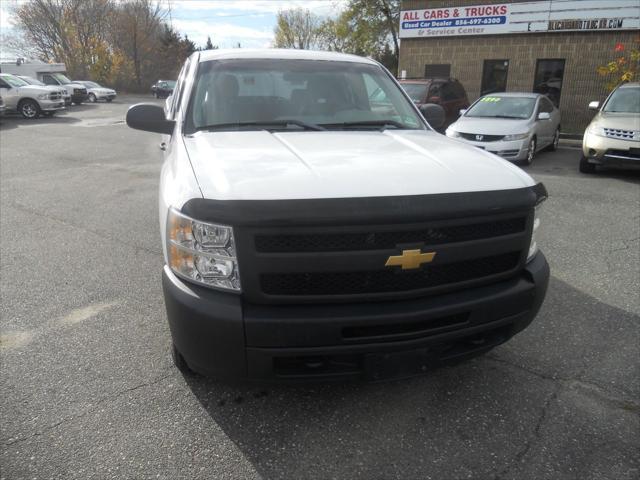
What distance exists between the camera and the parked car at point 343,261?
208 cm

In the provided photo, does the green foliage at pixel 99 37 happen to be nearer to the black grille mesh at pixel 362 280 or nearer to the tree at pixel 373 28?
the tree at pixel 373 28

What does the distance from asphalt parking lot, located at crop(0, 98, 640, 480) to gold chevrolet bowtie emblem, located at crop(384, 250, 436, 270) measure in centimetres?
80

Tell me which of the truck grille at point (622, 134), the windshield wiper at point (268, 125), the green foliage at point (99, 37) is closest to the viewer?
the windshield wiper at point (268, 125)

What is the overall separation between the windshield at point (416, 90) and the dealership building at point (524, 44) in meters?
7.16

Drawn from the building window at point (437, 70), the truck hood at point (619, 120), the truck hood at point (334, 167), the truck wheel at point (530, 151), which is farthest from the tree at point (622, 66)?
the truck hood at point (334, 167)

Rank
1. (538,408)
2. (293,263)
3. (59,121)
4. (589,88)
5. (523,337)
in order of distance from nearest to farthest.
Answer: (293,263) → (538,408) → (523,337) → (589,88) → (59,121)

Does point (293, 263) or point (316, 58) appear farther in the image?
point (316, 58)

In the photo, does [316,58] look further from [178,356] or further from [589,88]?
[589,88]

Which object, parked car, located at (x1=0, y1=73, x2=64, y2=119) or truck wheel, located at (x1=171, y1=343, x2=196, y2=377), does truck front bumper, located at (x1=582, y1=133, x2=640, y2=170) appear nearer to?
truck wheel, located at (x1=171, y1=343, x2=196, y2=377)

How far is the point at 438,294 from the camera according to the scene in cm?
233

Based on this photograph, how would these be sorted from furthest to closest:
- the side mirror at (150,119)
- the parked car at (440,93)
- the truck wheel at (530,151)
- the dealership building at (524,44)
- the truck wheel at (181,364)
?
the dealership building at (524,44) → the parked car at (440,93) → the truck wheel at (530,151) → the side mirror at (150,119) → the truck wheel at (181,364)

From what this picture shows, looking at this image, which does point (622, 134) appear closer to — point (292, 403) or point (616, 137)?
point (616, 137)

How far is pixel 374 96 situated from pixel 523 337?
2.13 m

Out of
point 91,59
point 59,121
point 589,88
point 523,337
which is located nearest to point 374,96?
point 523,337
